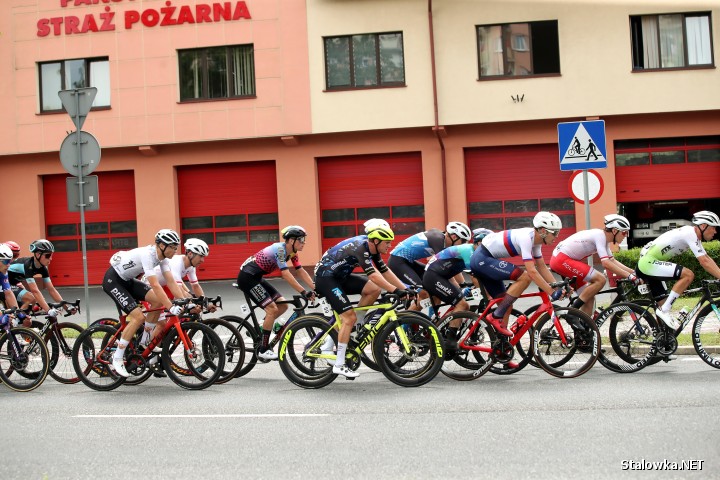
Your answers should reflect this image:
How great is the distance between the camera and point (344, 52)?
2673 centimetres

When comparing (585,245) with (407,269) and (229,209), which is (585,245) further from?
(229,209)

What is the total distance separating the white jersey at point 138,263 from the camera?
34.4 feet

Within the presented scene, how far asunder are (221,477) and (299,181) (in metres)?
21.3

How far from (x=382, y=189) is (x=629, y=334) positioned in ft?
55.9

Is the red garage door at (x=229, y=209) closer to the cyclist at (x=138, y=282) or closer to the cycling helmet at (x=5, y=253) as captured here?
the cycling helmet at (x=5, y=253)

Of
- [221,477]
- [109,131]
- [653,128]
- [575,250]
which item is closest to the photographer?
[221,477]

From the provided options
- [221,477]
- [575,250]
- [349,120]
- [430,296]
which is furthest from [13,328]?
[349,120]

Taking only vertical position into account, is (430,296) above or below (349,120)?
below

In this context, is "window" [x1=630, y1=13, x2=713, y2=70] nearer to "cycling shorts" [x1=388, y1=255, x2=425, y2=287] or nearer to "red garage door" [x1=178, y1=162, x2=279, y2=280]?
"red garage door" [x1=178, y1=162, x2=279, y2=280]

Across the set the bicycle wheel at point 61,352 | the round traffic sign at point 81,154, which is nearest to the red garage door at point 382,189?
the round traffic sign at point 81,154

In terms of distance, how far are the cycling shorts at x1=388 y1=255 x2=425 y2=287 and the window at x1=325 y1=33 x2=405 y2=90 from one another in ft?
48.2

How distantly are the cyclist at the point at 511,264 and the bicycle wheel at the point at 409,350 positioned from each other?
802 millimetres

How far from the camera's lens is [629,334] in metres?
10.3

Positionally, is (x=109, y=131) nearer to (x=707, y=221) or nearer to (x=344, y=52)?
(x=344, y=52)
